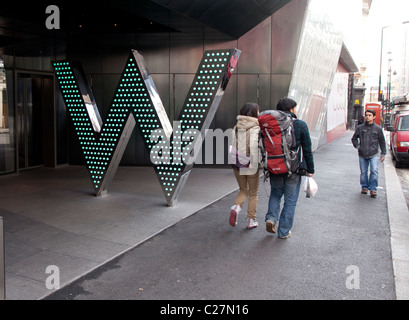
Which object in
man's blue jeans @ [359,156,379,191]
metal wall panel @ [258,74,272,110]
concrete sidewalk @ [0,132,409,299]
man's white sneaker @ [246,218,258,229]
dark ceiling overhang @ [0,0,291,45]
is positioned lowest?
concrete sidewalk @ [0,132,409,299]

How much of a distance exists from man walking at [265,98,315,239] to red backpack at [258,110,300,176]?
11 cm

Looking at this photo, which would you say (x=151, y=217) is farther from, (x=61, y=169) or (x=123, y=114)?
(x=61, y=169)

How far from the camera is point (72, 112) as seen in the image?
8742 millimetres

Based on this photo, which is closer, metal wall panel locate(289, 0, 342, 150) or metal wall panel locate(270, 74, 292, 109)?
metal wall panel locate(270, 74, 292, 109)

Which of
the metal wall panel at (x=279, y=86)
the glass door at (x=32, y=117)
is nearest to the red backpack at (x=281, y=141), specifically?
the metal wall panel at (x=279, y=86)

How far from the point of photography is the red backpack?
5.68m

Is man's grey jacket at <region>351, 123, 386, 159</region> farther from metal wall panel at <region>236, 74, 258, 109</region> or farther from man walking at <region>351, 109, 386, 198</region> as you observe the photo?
metal wall panel at <region>236, 74, 258, 109</region>

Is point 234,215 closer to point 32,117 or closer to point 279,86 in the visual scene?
point 279,86

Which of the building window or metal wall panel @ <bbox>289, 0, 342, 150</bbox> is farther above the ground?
metal wall panel @ <bbox>289, 0, 342, 150</bbox>

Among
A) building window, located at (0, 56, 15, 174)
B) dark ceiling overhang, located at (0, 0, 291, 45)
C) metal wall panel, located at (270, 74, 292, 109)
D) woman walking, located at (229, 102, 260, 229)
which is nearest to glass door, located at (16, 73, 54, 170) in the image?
building window, located at (0, 56, 15, 174)

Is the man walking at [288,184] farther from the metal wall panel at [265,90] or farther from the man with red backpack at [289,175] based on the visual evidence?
the metal wall panel at [265,90]

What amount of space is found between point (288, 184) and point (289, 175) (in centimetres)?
16

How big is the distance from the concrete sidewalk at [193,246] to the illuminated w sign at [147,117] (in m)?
0.68
